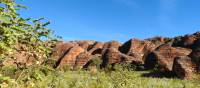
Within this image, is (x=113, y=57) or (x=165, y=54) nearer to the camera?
(x=165, y=54)

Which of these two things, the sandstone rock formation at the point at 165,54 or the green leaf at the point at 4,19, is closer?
the green leaf at the point at 4,19

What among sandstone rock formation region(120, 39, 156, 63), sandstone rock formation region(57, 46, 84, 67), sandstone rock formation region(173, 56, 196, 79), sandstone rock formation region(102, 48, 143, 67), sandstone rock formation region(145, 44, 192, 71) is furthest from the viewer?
sandstone rock formation region(120, 39, 156, 63)

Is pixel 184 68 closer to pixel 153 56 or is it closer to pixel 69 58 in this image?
pixel 153 56

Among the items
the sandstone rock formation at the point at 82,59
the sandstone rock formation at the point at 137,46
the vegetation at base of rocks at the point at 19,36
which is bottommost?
the vegetation at base of rocks at the point at 19,36

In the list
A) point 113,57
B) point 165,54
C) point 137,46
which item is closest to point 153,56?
point 165,54

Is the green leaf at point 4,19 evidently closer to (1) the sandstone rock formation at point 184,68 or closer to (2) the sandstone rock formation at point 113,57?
(1) the sandstone rock formation at point 184,68

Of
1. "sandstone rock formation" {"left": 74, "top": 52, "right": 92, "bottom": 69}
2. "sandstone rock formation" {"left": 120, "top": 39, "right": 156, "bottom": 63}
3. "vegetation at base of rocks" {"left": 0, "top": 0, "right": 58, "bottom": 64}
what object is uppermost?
"sandstone rock formation" {"left": 120, "top": 39, "right": 156, "bottom": 63}

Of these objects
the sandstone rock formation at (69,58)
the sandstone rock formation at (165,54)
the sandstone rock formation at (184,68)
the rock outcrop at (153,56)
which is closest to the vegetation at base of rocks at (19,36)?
the rock outcrop at (153,56)

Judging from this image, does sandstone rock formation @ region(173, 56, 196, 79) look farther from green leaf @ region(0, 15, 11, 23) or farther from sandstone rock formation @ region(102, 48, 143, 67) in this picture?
green leaf @ region(0, 15, 11, 23)

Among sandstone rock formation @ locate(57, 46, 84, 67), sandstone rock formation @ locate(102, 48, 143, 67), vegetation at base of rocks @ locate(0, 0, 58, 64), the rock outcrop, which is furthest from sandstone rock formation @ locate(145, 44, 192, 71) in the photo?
vegetation at base of rocks @ locate(0, 0, 58, 64)

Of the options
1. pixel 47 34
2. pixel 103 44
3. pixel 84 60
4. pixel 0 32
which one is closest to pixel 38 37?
pixel 47 34

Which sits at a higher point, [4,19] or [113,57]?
[113,57]

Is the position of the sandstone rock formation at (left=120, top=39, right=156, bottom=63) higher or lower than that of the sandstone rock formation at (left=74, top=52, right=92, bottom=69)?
higher

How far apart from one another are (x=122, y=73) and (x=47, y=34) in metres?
8.32
